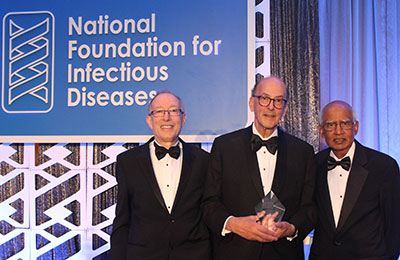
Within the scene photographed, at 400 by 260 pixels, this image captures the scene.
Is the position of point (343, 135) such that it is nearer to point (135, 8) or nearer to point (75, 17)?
point (135, 8)

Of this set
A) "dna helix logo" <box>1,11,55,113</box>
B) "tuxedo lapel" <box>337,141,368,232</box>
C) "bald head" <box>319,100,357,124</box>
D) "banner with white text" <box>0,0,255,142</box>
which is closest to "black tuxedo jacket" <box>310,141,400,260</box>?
"tuxedo lapel" <box>337,141,368,232</box>

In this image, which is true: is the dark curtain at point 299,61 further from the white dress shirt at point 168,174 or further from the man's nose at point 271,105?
the white dress shirt at point 168,174

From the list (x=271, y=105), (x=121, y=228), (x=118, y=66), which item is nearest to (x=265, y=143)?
(x=271, y=105)

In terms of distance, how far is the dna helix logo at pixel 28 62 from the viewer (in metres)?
3.98

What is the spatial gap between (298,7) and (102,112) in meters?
2.31

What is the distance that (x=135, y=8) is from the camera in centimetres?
390

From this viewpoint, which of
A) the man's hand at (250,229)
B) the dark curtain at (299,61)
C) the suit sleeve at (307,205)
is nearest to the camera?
the man's hand at (250,229)

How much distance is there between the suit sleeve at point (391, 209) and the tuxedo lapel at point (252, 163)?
85 cm

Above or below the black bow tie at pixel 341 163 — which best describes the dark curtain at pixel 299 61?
above

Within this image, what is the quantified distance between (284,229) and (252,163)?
0.46 m

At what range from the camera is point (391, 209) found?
245 cm

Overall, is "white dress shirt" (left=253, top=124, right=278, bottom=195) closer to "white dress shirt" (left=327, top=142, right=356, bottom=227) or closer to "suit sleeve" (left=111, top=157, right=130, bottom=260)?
"white dress shirt" (left=327, top=142, right=356, bottom=227)

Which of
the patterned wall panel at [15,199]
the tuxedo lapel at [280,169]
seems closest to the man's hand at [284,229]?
the tuxedo lapel at [280,169]

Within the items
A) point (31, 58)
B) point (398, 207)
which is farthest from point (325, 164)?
point (31, 58)
